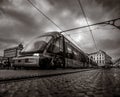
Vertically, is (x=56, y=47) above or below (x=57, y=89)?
above

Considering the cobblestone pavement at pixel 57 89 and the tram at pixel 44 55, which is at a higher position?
the tram at pixel 44 55

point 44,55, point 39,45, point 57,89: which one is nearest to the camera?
point 57,89

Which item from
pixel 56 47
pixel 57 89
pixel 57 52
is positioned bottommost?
pixel 57 89

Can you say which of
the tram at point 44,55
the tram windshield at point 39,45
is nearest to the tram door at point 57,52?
the tram at point 44,55

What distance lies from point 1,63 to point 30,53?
605cm

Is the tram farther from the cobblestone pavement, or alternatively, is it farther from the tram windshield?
the cobblestone pavement

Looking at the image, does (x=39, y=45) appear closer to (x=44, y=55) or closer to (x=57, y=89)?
(x=44, y=55)

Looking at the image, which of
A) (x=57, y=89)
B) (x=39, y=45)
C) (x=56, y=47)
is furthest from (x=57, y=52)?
(x=57, y=89)

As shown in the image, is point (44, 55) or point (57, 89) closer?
point (57, 89)

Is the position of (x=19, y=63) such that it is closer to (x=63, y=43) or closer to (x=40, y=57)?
(x=40, y=57)

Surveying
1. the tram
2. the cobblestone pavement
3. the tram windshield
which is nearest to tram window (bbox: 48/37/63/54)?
the tram

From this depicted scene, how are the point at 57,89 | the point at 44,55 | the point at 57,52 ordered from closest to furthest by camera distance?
the point at 57,89 < the point at 44,55 < the point at 57,52

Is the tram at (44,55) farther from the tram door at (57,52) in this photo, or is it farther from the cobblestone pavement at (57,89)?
the cobblestone pavement at (57,89)

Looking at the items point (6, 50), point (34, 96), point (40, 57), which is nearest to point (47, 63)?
point (40, 57)
